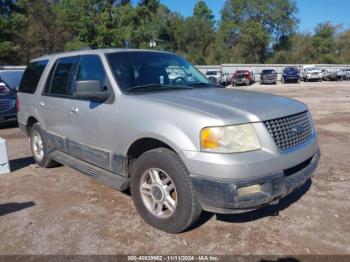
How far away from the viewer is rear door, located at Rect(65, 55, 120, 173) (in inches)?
162

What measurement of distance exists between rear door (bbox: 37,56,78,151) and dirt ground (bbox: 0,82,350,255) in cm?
76

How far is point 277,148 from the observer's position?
333 cm

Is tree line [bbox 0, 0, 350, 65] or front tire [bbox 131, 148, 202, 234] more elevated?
tree line [bbox 0, 0, 350, 65]

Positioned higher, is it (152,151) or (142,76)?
(142,76)

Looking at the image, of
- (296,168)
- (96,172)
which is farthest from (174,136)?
(96,172)

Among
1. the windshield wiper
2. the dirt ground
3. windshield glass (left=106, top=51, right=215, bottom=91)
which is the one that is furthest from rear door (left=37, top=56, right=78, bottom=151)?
the windshield wiper

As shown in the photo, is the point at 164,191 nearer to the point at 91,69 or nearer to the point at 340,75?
the point at 91,69

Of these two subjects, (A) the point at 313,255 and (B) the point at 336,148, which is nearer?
(A) the point at 313,255

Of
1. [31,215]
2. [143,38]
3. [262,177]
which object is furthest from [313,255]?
[143,38]

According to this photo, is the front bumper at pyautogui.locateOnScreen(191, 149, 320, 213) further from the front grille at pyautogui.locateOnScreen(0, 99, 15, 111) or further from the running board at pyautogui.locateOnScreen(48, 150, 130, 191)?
the front grille at pyautogui.locateOnScreen(0, 99, 15, 111)

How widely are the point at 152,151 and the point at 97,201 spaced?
4.73ft

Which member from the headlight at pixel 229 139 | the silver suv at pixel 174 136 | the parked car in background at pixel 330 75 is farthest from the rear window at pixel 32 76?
the parked car in background at pixel 330 75

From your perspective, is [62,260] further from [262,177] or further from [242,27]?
[242,27]

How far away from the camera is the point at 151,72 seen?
4477mm
